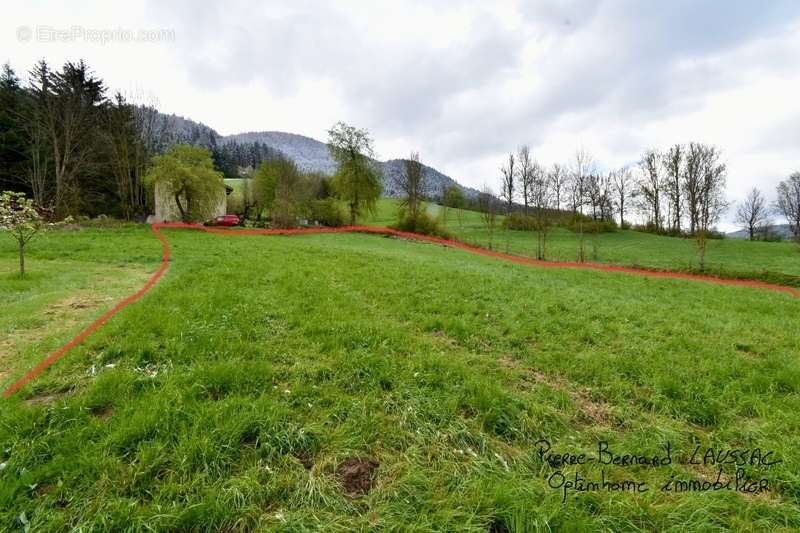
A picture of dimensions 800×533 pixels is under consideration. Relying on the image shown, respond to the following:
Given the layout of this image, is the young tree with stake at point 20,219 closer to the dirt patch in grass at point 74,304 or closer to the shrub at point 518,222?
the dirt patch in grass at point 74,304

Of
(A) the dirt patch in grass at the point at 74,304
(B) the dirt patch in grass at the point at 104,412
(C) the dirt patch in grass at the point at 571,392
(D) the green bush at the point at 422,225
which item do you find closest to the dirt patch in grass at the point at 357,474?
(B) the dirt patch in grass at the point at 104,412

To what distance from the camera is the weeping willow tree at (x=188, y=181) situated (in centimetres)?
2622

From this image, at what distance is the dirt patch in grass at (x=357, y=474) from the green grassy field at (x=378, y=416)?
1 centimetres

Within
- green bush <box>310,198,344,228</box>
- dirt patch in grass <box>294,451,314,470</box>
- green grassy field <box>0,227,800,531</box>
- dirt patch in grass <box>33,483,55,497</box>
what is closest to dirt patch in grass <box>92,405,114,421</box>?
green grassy field <box>0,227,800,531</box>

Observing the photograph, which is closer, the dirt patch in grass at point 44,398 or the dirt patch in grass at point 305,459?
the dirt patch in grass at point 305,459

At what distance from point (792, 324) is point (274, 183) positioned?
4761cm

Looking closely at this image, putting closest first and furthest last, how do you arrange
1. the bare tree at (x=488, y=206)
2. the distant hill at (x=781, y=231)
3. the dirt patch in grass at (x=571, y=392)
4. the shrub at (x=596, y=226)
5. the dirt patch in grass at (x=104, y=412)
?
the dirt patch in grass at (x=104, y=412), the dirt patch in grass at (x=571, y=392), the bare tree at (x=488, y=206), the shrub at (x=596, y=226), the distant hill at (x=781, y=231)

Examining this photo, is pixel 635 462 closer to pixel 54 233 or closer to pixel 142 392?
pixel 142 392

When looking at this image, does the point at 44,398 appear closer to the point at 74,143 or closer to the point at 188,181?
the point at 188,181

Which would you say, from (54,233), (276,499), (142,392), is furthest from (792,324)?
(54,233)

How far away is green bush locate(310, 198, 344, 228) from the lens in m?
40.7

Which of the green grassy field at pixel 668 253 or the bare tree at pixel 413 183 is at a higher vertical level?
the bare tree at pixel 413 183

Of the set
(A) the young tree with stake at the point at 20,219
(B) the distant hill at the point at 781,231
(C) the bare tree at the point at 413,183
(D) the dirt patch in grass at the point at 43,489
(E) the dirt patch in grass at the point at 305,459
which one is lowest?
(E) the dirt patch in grass at the point at 305,459

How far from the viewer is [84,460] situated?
2609 mm
